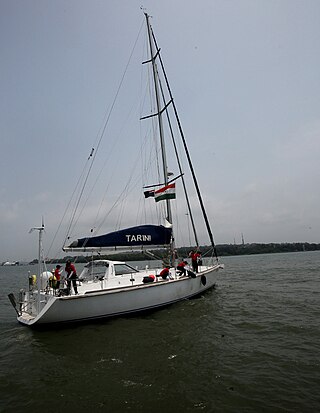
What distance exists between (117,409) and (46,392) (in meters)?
1.69

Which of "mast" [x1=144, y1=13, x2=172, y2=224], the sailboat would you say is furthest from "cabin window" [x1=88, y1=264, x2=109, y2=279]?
"mast" [x1=144, y1=13, x2=172, y2=224]

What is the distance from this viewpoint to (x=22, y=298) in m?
11.4

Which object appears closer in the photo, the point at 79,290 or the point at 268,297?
the point at 79,290

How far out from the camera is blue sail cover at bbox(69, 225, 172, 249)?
12320mm

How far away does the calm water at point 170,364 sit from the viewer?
5145 mm

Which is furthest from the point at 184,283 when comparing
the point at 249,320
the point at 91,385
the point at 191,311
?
the point at 91,385

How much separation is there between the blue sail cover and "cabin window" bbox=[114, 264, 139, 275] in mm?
902

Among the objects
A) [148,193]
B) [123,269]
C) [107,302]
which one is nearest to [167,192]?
[148,193]

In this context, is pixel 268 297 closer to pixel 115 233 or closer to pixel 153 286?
pixel 153 286

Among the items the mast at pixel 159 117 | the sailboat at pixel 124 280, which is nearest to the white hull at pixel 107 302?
the sailboat at pixel 124 280

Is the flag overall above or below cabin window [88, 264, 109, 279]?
above

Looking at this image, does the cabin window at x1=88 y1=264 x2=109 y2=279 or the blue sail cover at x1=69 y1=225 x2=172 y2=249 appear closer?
the blue sail cover at x1=69 y1=225 x2=172 y2=249

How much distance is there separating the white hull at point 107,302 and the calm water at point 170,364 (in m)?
0.37

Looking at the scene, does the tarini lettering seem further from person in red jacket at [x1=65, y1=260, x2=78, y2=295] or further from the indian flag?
person in red jacket at [x1=65, y1=260, x2=78, y2=295]
